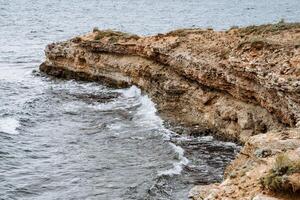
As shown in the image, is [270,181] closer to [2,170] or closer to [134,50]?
[2,170]

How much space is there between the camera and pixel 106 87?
38250 mm

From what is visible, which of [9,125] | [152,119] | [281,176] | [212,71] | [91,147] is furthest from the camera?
[9,125]

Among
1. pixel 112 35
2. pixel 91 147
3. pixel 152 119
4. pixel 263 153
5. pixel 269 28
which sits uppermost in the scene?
pixel 269 28

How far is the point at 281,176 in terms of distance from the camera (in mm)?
9828

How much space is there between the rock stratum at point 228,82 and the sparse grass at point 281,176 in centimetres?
2

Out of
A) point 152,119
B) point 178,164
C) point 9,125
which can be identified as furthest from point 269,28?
point 9,125

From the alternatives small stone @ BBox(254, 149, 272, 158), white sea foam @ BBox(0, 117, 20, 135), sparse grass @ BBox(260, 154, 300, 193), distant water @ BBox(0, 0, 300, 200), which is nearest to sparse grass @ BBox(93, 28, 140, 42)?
distant water @ BBox(0, 0, 300, 200)

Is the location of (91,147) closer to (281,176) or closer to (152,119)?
(152,119)

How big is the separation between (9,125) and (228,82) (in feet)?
43.1

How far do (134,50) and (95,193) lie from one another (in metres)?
19.3

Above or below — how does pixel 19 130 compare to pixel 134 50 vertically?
below

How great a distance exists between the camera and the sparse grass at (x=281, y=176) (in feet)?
32.0

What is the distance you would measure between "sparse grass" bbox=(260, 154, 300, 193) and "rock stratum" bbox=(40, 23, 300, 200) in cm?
2

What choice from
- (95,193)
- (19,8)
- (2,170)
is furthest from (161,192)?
(19,8)
